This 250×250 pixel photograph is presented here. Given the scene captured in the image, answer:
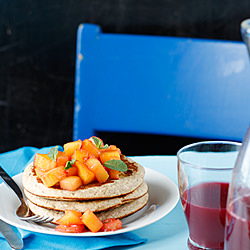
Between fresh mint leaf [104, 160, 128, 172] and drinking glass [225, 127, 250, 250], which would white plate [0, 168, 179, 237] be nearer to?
fresh mint leaf [104, 160, 128, 172]

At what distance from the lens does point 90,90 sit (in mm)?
2225

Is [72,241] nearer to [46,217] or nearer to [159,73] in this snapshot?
[46,217]

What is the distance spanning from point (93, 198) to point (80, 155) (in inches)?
5.0

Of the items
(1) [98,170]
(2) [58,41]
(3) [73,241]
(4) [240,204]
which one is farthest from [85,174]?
(2) [58,41]

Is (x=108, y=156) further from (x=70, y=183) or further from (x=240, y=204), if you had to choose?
(x=240, y=204)

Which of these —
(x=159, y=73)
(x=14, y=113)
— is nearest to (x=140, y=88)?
(x=159, y=73)

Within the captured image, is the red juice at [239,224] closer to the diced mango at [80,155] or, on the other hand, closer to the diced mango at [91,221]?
the diced mango at [91,221]

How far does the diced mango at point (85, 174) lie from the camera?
108 centimetres

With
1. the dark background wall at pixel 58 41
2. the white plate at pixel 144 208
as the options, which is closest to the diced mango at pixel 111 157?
the white plate at pixel 144 208

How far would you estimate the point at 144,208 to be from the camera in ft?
3.83

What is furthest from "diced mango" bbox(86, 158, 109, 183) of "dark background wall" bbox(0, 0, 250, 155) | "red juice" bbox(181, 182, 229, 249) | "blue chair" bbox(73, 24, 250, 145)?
"dark background wall" bbox(0, 0, 250, 155)

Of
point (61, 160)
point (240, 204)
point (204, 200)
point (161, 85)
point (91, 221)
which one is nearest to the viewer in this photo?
point (240, 204)

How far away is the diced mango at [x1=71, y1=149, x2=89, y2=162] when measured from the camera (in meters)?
1.12

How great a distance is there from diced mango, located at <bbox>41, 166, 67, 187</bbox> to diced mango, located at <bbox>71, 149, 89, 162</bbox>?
0.05 meters
